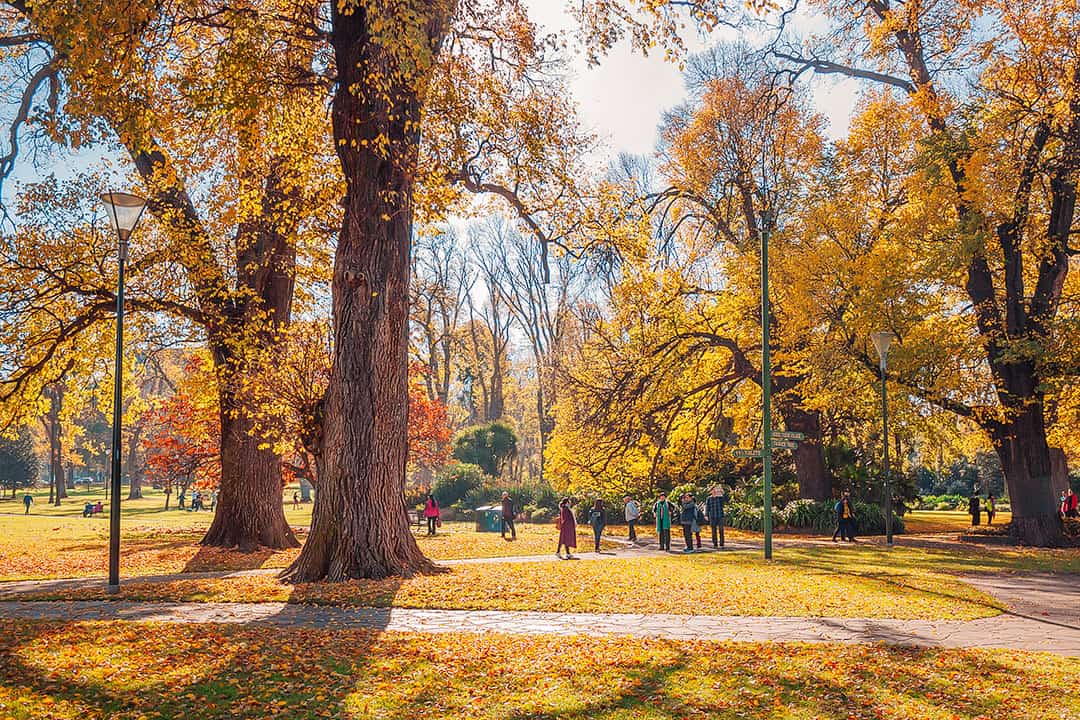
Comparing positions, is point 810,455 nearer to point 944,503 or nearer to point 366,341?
point 366,341

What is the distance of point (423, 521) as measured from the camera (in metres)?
37.9

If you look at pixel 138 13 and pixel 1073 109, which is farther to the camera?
pixel 1073 109

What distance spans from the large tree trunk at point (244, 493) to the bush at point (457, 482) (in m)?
20.6

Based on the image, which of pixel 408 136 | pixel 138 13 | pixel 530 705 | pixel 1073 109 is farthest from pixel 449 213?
pixel 1073 109

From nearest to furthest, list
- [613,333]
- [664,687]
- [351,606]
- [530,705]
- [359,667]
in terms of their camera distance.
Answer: [530,705] < [664,687] < [359,667] < [351,606] < [613,333]

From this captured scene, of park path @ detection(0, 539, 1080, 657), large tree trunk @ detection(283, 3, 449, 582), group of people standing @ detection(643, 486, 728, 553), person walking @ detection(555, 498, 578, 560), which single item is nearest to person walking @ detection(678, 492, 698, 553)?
group of people standing @ detection(643, 486, 728, 553)

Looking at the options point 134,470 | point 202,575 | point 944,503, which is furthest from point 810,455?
point 134,470

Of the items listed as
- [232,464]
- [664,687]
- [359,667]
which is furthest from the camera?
[232,464]

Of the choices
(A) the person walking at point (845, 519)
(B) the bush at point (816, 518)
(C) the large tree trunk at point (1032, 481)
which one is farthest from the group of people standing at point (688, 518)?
(C) the large tree trunk at point (1032, 481)

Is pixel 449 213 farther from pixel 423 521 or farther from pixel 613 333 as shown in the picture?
pixel 423 521

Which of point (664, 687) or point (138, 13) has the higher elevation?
point (138, 13)

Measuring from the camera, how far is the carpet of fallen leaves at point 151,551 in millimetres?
16469

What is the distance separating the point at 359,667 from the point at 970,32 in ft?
77.3

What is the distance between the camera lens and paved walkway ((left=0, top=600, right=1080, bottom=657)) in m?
8.77
